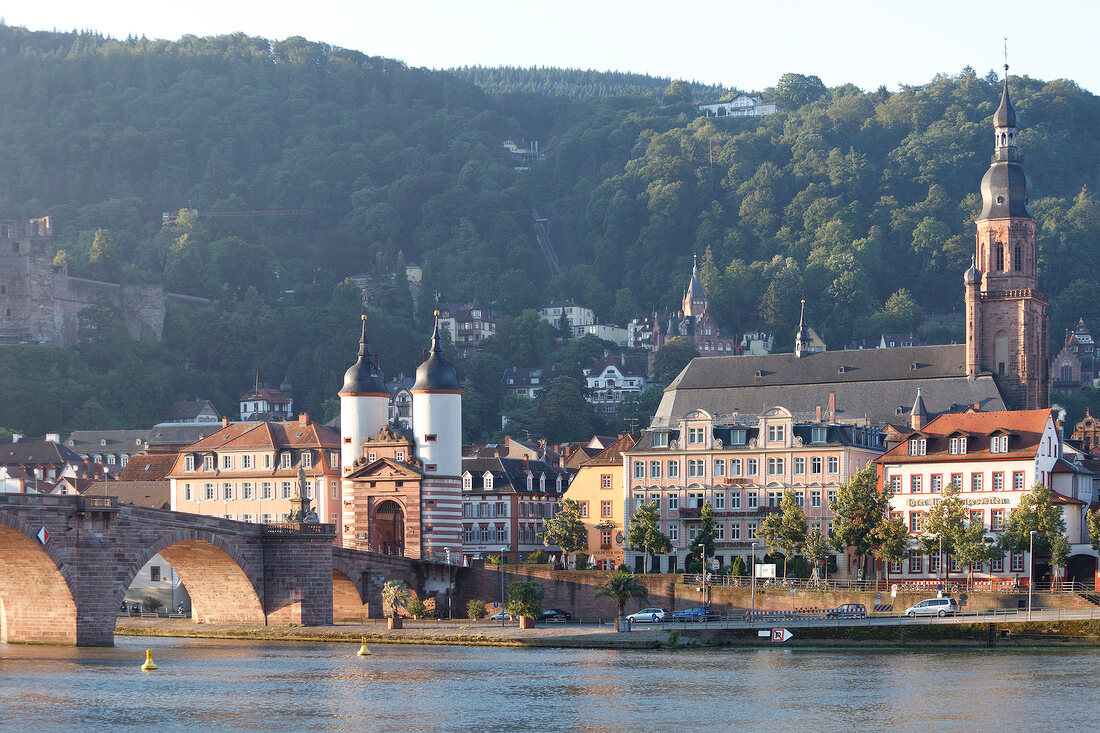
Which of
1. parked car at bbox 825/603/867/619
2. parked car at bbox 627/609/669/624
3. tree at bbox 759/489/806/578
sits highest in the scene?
tree at bbox 759/489/806/578

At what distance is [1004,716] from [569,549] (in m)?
54.8

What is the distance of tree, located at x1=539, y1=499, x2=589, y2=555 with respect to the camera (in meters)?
110

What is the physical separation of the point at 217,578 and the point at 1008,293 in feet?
206

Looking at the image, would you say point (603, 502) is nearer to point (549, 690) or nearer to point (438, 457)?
point (438, 457)

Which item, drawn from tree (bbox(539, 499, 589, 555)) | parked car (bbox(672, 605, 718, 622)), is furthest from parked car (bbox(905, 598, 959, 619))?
tree (bbox(539, 499, 589, 555))

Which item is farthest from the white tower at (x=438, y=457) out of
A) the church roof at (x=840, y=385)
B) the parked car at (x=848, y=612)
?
the parked car at (x=848, y=612)

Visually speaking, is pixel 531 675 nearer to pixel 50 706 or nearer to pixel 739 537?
pixel 50 706

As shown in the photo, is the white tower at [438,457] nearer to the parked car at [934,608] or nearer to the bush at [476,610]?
the bush at [476,610]

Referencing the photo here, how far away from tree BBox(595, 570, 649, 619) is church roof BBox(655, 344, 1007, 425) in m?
24.7

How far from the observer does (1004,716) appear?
186 feet

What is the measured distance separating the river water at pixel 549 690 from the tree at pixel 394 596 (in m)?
11.6

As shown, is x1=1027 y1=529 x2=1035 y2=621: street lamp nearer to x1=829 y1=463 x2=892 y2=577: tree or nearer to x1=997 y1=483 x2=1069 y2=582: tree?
x1=997 y1=483 x2=1069 y2=582: tree

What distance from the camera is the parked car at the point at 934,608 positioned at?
84750 millimetres

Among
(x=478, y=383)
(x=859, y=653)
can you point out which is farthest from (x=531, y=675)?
(x=478, y=383)
